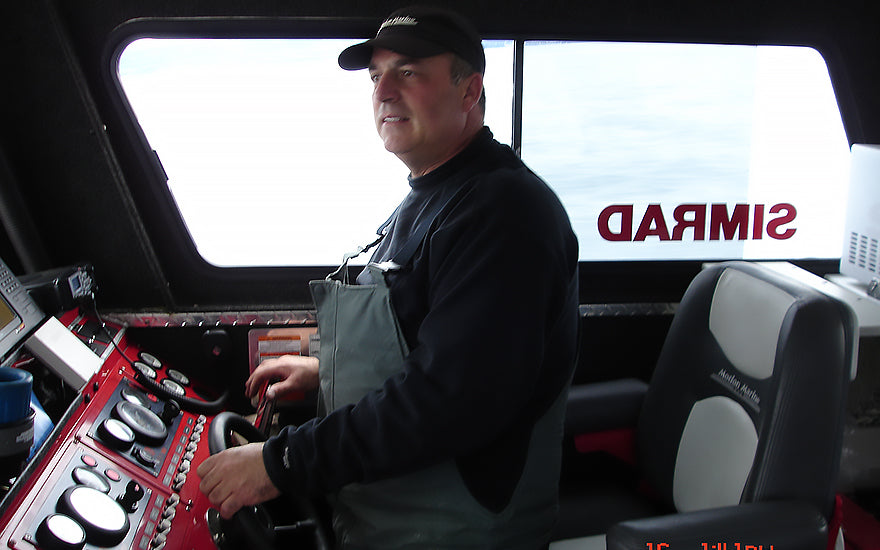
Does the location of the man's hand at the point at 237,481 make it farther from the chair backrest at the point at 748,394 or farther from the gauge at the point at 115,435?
the chair backrest at the point at 748,394

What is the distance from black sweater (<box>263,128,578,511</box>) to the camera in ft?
3.67

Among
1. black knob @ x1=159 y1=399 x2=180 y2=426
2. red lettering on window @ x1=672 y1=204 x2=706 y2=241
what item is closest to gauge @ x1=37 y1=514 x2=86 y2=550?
black knob @ x1=159 y1=399 x2=180 y2=426

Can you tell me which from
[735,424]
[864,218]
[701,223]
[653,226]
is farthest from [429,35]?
[864,218]

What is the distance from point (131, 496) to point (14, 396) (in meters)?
0.33

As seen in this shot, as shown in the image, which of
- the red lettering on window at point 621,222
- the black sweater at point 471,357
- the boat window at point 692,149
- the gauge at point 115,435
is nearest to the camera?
the black sweater at point 471,357

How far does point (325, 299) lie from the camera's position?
1.40m

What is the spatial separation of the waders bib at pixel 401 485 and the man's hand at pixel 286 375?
382 mm

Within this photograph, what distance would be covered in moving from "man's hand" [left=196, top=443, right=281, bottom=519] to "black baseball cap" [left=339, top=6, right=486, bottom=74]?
831 mm

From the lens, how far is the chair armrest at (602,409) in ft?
6.35

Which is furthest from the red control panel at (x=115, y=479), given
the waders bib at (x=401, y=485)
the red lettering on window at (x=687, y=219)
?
the red lettering on window at (x=687, y=219)

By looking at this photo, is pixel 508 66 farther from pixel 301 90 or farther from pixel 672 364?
pixel 672 364

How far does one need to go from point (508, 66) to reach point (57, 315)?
59.2 inches

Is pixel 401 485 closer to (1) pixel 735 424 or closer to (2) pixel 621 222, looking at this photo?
(1) pixel 735 424

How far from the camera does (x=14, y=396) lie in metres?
1.25
